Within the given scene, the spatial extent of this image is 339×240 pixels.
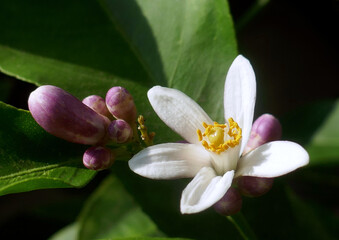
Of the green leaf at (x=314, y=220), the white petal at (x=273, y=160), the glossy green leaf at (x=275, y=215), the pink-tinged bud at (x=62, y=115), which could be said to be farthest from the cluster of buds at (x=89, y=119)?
the green leaf at (x=314, y=220)

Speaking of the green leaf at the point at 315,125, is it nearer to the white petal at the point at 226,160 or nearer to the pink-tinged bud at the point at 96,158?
the white petal at the point at 226,160

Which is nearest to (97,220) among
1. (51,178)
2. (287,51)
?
(51,178)

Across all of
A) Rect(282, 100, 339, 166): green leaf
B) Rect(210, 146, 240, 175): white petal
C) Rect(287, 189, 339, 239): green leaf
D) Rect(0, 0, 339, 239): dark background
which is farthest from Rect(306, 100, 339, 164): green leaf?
Rect(210, 146, 240, 175): white petal

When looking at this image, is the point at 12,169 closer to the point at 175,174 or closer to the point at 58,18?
the point at 175,174

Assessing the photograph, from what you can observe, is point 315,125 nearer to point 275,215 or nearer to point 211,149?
point 275,215

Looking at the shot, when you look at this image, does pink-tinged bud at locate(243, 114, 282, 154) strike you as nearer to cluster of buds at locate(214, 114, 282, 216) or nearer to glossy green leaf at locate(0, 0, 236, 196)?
cluster of buds at locate(214, 114, 282, 216)

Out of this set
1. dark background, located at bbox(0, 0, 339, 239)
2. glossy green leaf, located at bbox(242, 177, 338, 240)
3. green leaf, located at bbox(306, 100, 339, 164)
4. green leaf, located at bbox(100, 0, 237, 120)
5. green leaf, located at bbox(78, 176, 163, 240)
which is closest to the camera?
green leaf, located at bbox(100, 0, 237, 120)
